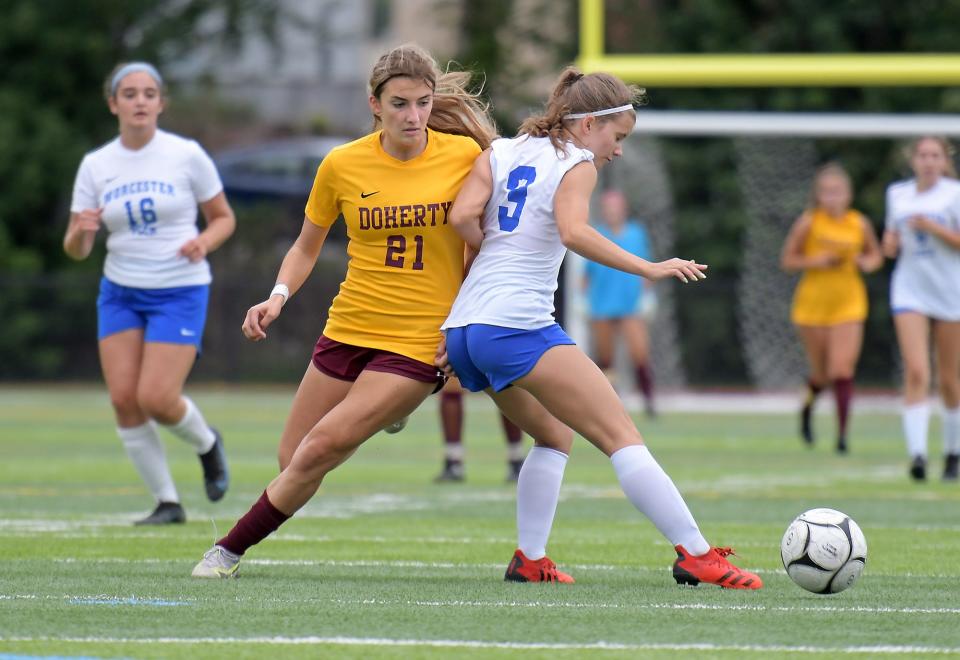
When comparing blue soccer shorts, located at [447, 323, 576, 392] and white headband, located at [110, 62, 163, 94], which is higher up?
white headband, located at [110, 62, 163, 94]

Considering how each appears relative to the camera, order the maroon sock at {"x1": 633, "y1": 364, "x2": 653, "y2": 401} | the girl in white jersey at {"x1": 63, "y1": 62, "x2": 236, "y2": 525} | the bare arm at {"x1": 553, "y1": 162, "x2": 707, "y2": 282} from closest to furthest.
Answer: the bare arm at {"x1": 553, "y1": 162, "x2": 707, "y2": 282} < the girl in white jersey at {"x1": 63, "y1": 62, "x2": 236, "y2": 525} < the maroon sock at {"x1": 633, "y1": 364, "x2": 653, "y2": 401}

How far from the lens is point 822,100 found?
28.0m

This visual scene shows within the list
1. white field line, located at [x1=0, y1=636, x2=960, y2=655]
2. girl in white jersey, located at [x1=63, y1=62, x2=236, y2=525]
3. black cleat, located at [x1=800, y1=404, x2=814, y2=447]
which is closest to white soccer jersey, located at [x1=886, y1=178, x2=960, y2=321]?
black cleat, located at [x1=800, y1=404, x2=814, y2=447]

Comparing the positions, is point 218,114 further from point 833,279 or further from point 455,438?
point 455,438

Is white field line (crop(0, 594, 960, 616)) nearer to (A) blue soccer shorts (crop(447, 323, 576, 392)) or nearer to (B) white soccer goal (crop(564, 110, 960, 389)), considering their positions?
(A) blue soccer shorts (crop(447, 323, 576, 392))

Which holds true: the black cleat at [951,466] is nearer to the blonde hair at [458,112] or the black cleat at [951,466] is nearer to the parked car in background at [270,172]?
the blonde hair at [458,112]

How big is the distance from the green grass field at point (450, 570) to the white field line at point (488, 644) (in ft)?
0.04

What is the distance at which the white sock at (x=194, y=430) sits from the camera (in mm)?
8641

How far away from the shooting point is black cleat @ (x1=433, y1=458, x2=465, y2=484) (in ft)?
37.1

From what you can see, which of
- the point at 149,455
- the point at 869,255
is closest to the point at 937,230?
the point at 869,255

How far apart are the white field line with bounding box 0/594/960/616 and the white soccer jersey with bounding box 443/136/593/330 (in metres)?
0.94

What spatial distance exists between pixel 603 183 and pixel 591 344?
98.9 inches

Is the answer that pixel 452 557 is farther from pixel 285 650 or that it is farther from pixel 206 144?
pixel 206 144

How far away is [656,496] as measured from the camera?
581 centimetres
